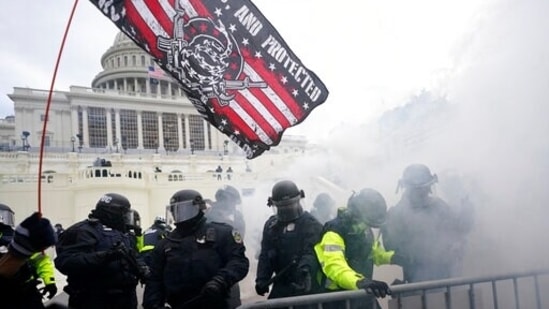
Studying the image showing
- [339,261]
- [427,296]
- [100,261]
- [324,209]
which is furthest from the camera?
[324,209]

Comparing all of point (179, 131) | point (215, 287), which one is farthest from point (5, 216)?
point (179, 131)

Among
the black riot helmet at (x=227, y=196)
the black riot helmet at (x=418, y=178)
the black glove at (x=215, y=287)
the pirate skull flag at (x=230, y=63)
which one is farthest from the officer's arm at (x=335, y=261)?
the black riot helmet at (x=227, y=196)

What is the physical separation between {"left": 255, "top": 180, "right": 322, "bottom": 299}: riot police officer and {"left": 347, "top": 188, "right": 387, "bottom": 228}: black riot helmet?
1.41 ft

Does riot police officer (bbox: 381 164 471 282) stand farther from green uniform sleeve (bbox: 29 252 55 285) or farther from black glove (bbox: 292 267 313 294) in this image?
green uniform sleeve (bbox: 29 252 55 285)

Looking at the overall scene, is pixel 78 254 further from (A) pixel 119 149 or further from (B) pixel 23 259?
(A) pixel 119 149

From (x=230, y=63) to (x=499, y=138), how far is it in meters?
3.55

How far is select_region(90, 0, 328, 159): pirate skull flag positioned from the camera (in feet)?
14.1

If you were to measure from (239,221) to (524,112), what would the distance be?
12.2 ft

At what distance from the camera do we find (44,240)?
2.41 meters

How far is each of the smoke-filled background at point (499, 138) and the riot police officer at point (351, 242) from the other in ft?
6.21

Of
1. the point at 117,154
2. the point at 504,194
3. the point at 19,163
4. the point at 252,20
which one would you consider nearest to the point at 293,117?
the point at 252,20

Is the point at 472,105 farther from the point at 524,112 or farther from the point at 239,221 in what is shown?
the point at 239,221

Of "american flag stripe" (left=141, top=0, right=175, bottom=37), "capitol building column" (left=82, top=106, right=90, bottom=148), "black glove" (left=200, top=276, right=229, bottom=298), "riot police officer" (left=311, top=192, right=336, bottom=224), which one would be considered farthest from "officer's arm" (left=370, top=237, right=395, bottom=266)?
"capitol building column" (left=82, top=106, right=90, bottom=148)

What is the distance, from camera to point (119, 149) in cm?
4597
